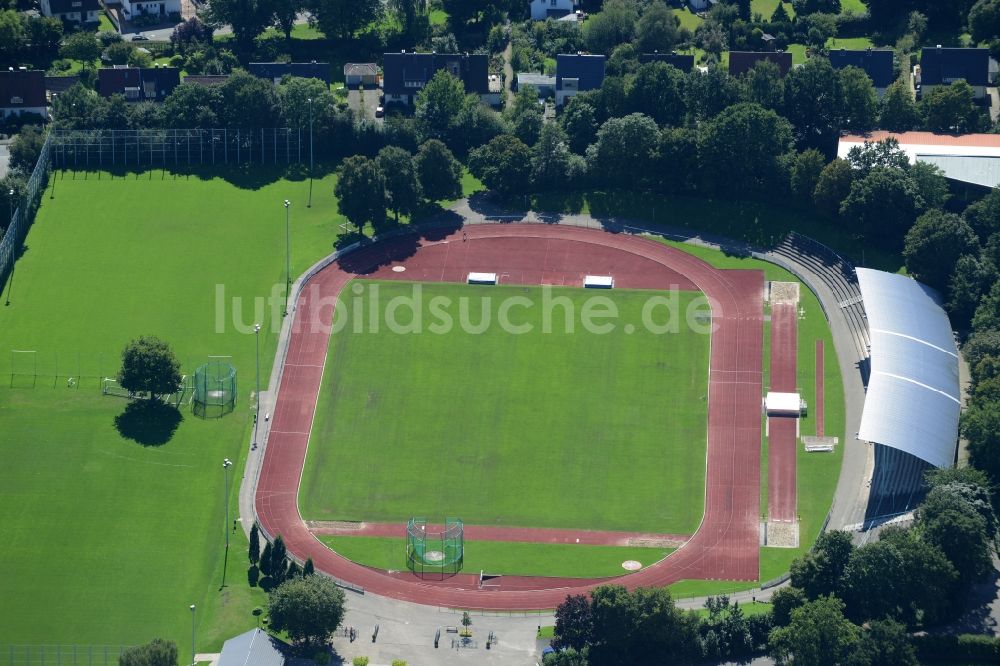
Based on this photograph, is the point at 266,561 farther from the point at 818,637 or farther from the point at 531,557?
the point at 818,637

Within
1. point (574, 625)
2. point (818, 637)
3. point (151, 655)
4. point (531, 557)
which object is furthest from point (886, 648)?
point (151, 655)

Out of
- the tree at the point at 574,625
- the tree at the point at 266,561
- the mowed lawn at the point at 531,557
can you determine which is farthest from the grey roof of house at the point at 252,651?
the tree at the point at 574,625

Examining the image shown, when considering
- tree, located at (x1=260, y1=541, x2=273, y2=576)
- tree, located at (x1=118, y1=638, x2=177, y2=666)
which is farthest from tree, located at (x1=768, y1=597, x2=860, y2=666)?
tree, located at (x1=118, y1=638, x2=177, y2=666)

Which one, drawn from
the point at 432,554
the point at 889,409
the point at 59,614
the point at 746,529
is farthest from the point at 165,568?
the point at 889,409

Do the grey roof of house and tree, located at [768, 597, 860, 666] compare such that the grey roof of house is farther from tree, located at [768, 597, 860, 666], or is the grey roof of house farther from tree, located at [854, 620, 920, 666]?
tree, located at [854, 620, 920, 666]

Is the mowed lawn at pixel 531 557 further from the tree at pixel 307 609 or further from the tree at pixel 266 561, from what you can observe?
the tree at pixel 307 609

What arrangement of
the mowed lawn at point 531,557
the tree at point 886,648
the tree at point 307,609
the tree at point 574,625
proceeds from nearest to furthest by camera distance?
the tree at point 886,648, the tree at point 574,625, the tree at point 307,609, the mowed lawn at point 531,557
